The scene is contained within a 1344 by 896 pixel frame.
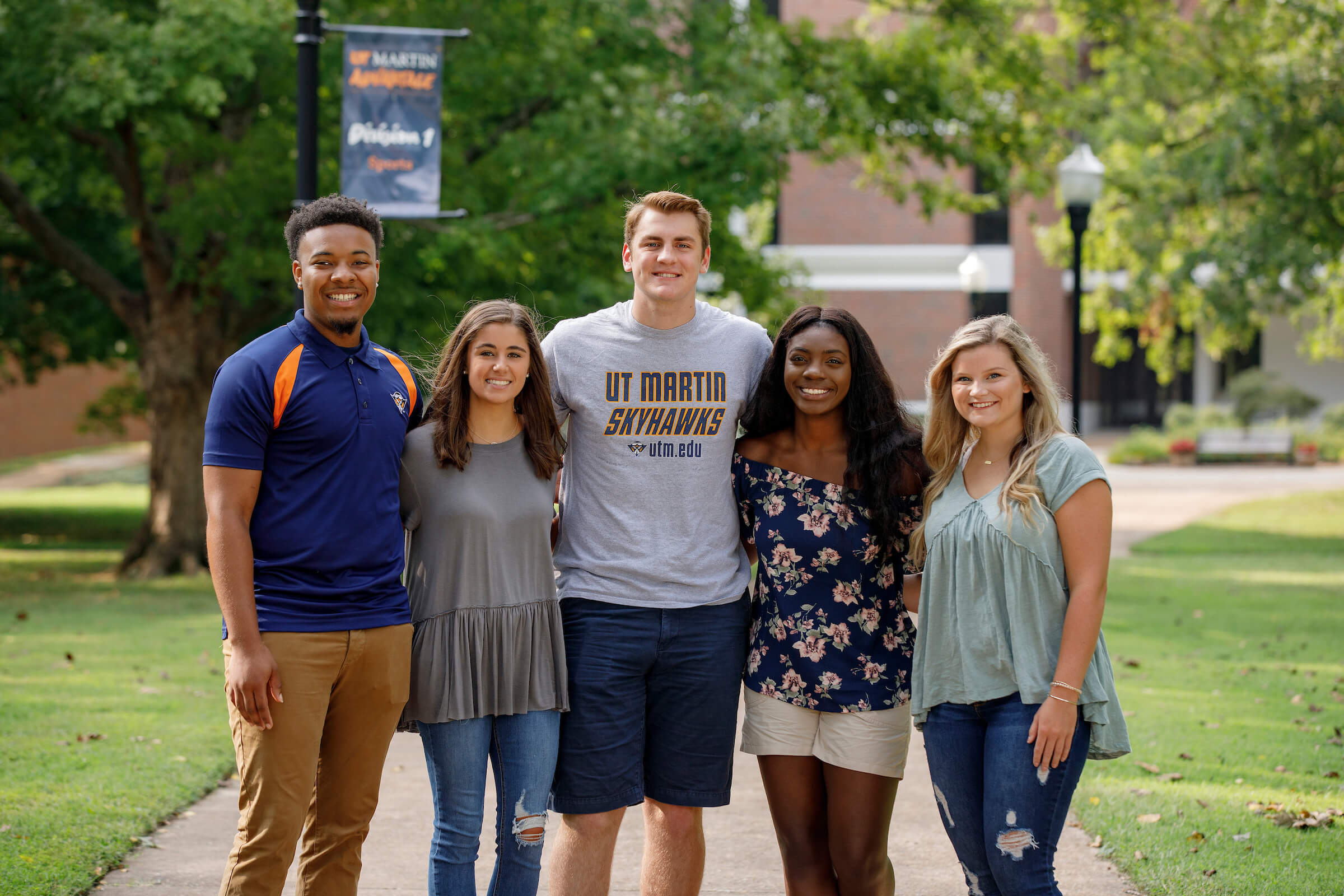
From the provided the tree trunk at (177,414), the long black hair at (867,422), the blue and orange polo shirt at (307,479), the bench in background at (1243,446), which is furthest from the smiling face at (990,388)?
the bench in background at (1243,446)

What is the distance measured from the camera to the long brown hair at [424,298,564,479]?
3385mm

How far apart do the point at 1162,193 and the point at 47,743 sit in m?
14.8

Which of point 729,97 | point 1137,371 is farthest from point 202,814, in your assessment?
point 1137,371

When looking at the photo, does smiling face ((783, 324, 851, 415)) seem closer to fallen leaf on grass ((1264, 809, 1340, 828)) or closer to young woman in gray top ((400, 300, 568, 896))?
young woman in gray top ((400, 300, 568, 896))

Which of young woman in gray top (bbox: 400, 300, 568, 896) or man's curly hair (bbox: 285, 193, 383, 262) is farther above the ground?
man's curly hair (bbox: 285, 193, 383, 262)

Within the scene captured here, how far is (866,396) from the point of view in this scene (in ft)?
11.8

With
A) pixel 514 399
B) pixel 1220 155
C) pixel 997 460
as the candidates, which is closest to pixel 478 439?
pixel 514 399

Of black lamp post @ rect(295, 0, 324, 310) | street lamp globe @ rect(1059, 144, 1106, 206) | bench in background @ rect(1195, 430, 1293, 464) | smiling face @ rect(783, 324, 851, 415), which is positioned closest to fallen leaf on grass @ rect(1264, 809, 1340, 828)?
smiling face @ rect(783, 324, 851, 415)

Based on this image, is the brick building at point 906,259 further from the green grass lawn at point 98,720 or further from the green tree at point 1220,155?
the green grass lawn at point 98,720

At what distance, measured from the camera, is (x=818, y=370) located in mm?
3529

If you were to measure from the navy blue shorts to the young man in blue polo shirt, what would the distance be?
1.71 ft

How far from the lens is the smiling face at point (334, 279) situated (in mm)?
3240

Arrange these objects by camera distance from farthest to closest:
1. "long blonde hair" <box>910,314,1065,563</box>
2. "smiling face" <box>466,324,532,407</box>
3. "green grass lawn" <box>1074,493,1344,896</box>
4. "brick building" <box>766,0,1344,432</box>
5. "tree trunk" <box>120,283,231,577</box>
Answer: "brick building" <box>766,0,1344,432</box>, "tree trunk" <box>120,283,231,577</box>, "green grass lawn" <box>1074,493,1344,896</box>, "smiling face" <box>466,324,532,407</box>, "long blonde hair" <box>910,314,1065,563</box>

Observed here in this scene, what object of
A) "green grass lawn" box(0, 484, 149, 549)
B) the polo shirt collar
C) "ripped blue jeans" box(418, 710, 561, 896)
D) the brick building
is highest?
the brick building
